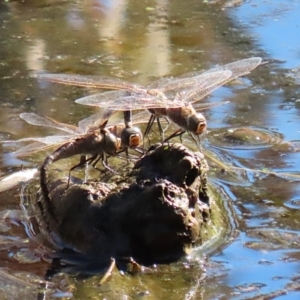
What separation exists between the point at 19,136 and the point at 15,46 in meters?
1.90

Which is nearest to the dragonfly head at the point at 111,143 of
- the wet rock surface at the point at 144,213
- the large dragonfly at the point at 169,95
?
the large dragonfly at the point at 169,95

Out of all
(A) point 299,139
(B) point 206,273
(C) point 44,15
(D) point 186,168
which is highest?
(D) point 186,168

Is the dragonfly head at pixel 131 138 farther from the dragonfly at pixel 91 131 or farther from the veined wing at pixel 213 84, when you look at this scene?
the veined wing at pixel 213 84

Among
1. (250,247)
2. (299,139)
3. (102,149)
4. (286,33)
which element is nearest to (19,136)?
(102,149)

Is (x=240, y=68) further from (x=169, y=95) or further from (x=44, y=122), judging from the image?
(x=44, y=122)

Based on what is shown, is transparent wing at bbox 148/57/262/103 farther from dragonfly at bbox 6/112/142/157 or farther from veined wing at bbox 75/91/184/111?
dragonfly at bbox 6/112/142/157

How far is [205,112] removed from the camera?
15.7 ft

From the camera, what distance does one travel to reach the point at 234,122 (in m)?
4.63

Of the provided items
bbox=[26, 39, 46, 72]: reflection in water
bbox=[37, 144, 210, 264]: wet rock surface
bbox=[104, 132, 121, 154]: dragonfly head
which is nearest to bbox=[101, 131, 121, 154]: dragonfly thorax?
bbox=[104, 132, 121, 154]: dragonfly head

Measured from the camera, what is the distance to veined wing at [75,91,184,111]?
363cm

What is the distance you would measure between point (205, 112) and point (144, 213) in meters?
1.84

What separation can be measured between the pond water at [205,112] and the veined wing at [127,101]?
42cm

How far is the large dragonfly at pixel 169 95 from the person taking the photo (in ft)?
12.1

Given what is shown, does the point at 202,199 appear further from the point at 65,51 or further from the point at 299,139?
the point at 65,51
